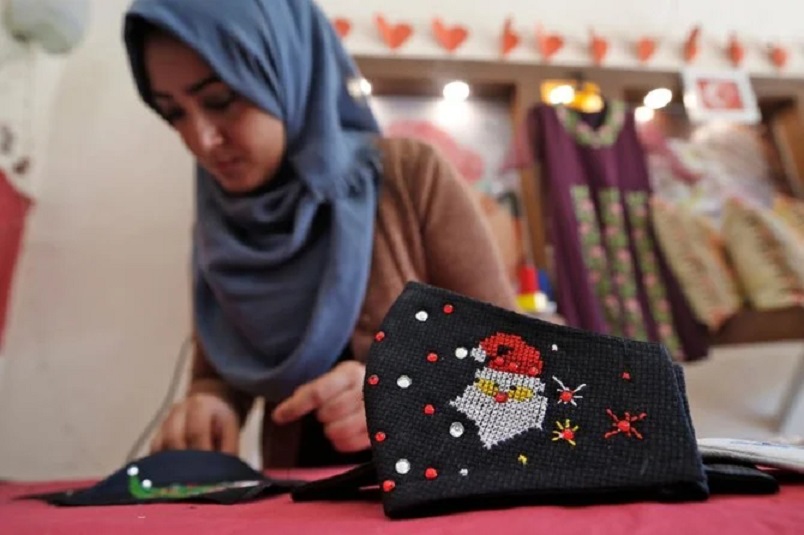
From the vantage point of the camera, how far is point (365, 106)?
0.84 meters

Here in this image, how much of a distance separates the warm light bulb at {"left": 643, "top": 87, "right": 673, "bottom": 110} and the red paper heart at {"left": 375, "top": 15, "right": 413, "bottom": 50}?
52 cm

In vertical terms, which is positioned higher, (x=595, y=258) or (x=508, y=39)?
(x=508, y=39)

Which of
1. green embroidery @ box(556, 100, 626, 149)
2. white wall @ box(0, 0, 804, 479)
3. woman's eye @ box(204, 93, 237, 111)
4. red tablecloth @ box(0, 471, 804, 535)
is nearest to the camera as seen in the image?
red tablecloth @ box(0, 471, 804, 535)

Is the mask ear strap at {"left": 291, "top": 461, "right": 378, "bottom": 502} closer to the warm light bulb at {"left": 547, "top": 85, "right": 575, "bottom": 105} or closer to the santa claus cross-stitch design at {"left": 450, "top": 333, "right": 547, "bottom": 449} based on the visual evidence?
the santa claus cross-stitch design at {"left": 450, "top": 333, "right": 547, "bottom": 449}

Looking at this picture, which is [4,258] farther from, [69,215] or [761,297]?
[761,297]

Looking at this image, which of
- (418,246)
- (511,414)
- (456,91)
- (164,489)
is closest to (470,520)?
(511,414)

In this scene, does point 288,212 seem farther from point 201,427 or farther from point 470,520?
point 470,520

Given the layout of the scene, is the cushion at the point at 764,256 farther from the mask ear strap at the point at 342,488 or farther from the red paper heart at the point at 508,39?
the mask ear strap at the point at 342,488

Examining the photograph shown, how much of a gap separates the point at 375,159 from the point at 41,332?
2.46 feet

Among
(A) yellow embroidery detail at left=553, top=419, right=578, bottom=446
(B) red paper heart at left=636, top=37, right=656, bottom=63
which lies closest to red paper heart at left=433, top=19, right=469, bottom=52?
(B) red paper heart at left=636, top=37, right=656, bottom=63

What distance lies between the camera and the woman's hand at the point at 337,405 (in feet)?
2.00

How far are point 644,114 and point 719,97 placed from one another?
15 centimetres

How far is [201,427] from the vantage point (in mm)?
723

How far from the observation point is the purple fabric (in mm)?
1194
